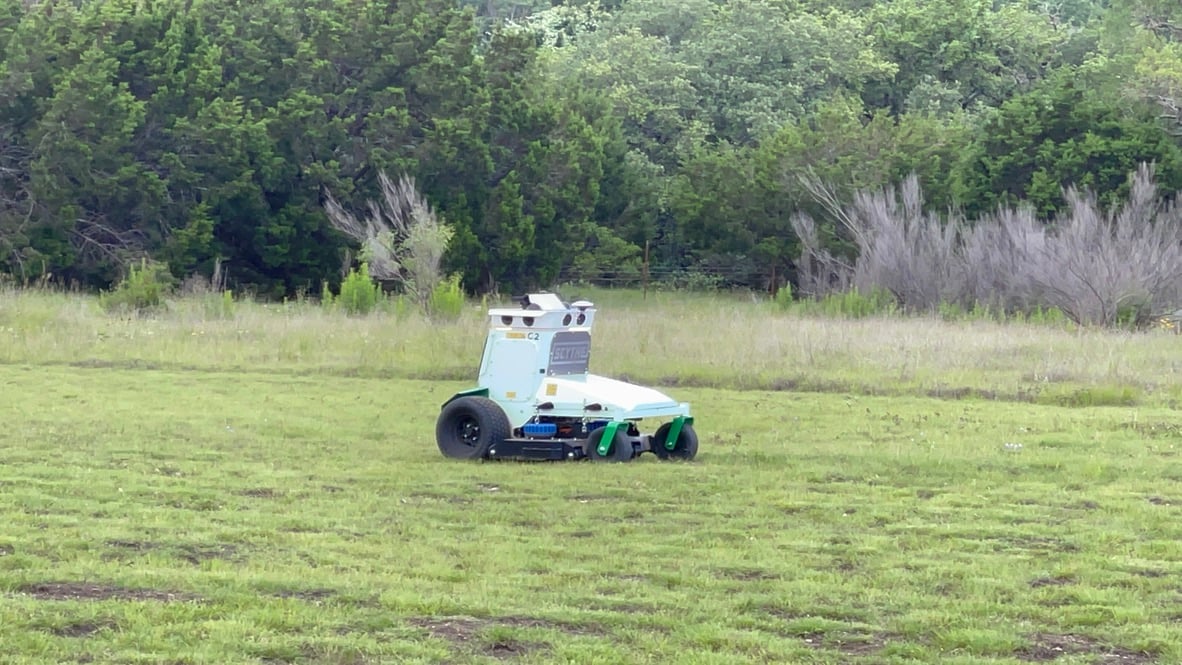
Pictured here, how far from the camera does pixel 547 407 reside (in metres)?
12.4

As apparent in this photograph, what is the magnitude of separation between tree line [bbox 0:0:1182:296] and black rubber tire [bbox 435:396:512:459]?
27.0m

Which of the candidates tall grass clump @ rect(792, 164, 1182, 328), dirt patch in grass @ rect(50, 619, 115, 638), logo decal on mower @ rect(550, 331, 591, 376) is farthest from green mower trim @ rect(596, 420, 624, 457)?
tall grass clump @ rect(792, 164, 1182, 328)

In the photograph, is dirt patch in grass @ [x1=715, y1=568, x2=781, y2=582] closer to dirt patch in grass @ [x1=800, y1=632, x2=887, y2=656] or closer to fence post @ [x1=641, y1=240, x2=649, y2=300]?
dirt patch in grass @ [x1=800, y1=632, x2=887, y2=656]

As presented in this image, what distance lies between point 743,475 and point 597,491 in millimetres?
1454

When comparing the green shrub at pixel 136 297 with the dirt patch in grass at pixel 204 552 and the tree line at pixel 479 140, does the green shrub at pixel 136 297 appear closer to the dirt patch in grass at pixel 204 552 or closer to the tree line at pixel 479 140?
the tree line at pixel 479 140

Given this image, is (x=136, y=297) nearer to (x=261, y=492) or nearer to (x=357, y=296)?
(x=357, y=296)

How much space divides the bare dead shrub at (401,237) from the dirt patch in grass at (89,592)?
2048 centimetres

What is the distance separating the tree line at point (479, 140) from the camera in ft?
129

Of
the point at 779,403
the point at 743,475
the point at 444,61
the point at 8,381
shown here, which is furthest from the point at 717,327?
the point at 444,61

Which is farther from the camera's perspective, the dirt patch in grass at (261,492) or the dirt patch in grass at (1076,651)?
the dirt patch in grass at (261,492)

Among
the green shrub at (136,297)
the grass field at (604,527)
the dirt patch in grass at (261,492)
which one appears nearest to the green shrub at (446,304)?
the green shrub at (136,297)

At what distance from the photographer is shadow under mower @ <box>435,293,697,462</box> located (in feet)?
40.4

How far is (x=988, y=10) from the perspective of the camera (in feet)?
197

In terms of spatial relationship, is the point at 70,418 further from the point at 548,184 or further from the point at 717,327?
the point at 548,184
